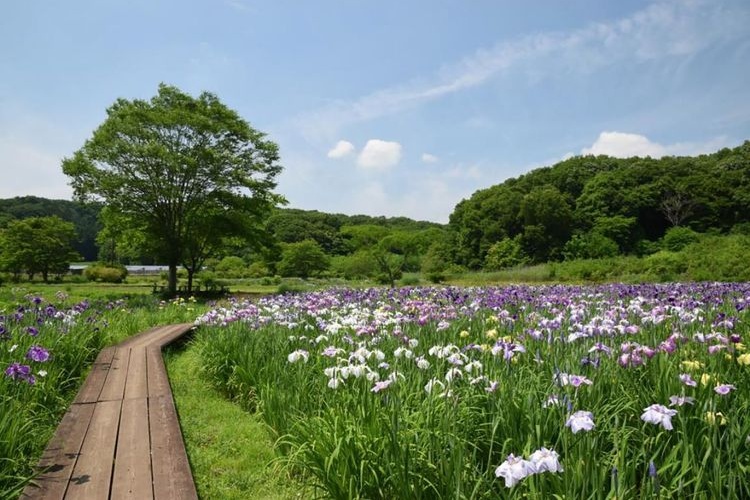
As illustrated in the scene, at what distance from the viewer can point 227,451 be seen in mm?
4422

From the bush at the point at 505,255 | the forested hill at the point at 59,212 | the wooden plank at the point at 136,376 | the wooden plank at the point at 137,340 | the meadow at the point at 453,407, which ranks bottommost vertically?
the wooden plank at the point at 136,376

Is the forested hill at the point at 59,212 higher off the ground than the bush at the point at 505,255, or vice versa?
the forested hill at the point at 59,212

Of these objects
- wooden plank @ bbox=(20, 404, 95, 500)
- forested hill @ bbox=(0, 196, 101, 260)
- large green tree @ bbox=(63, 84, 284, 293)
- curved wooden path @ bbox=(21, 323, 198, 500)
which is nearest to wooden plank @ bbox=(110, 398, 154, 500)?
curved wooden path @ bbox=(21, 323, 198, 500)

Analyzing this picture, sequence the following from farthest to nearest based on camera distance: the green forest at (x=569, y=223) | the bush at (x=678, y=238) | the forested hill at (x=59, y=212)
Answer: the forested hill at (x=59, y=212) < the green forest at (x=569, y=223) < the bush at (x=678, y=238)

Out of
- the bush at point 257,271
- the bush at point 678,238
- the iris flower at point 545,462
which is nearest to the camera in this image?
the iris flower at point 545,462

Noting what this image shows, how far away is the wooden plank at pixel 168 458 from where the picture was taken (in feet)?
10.00

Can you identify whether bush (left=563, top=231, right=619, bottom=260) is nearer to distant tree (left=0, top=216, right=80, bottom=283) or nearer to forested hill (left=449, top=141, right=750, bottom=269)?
forested hill (left=449, top=141, right=750, bottom=269)

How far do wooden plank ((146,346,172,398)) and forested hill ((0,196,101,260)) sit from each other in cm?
8855

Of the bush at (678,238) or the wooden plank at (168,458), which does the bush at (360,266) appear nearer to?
the bush at (678,238)

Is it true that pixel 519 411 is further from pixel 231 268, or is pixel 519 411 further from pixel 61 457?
pixel 231 268

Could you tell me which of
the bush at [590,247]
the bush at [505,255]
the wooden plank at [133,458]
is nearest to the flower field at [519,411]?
the wooden plank at [133,458]

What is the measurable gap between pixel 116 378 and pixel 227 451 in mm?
2519

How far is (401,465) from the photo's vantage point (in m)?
2.51

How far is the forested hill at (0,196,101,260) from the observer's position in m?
88.8
